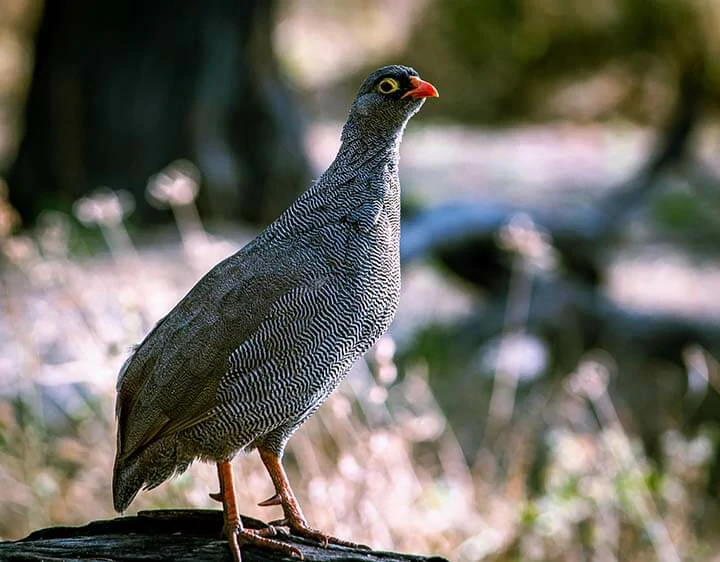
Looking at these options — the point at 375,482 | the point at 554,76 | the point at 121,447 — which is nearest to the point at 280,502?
the point at 121,447

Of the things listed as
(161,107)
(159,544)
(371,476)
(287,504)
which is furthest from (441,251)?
(161,107)

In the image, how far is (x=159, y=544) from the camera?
2711mm

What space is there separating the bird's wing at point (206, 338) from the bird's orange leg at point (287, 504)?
0.79 ft

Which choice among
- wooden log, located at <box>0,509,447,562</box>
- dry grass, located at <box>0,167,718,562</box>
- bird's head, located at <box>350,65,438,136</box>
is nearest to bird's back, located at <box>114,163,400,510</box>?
bird's head, located at <box>350,65,438,136</box>

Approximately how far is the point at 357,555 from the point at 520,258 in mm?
3478

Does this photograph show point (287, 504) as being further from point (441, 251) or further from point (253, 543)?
point (441, 251)

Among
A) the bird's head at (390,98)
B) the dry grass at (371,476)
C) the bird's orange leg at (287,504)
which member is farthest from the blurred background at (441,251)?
the bird's head at (390,98)

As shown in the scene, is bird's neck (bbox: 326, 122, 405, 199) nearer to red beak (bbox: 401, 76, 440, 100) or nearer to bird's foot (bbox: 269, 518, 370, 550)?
red beak (bbox: 401, 76, 440, 100)

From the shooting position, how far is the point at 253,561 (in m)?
2.62

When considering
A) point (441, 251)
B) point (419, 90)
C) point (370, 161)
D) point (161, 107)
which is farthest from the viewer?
point (161, 107)

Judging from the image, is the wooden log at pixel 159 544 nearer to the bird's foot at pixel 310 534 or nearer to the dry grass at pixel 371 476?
the bird's foot at pixel 310 534

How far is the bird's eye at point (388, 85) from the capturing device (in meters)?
2.53

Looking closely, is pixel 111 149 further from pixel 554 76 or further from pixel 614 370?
pixel 554 76

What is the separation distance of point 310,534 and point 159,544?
338 mm
